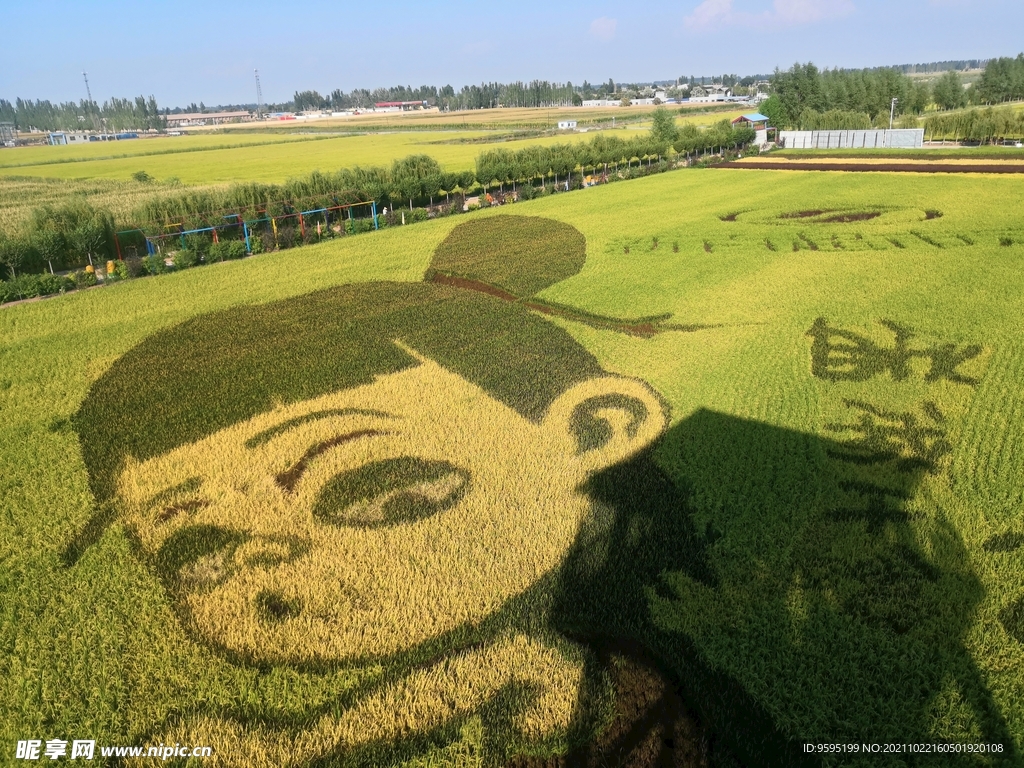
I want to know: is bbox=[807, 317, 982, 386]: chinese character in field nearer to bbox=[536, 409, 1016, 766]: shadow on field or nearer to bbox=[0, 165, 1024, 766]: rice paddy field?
bbox=[0, 165, 1024, 766]: rice paddy field

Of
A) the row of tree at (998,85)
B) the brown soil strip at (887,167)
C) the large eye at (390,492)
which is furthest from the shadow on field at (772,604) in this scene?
the row of tree at (998,85)

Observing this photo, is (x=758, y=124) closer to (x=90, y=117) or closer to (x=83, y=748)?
(x=83, y=748)

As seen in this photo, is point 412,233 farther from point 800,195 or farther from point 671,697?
point 671,697

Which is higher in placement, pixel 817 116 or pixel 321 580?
pixel 817 116

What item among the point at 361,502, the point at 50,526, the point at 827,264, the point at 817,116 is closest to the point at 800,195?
the point at 827,264

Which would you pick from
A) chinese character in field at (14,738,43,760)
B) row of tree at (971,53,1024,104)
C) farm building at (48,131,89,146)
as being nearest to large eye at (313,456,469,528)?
chinese character in field at (14,738,43,760)

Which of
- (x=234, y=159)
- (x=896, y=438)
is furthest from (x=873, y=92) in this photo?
(x=896, y=438)
